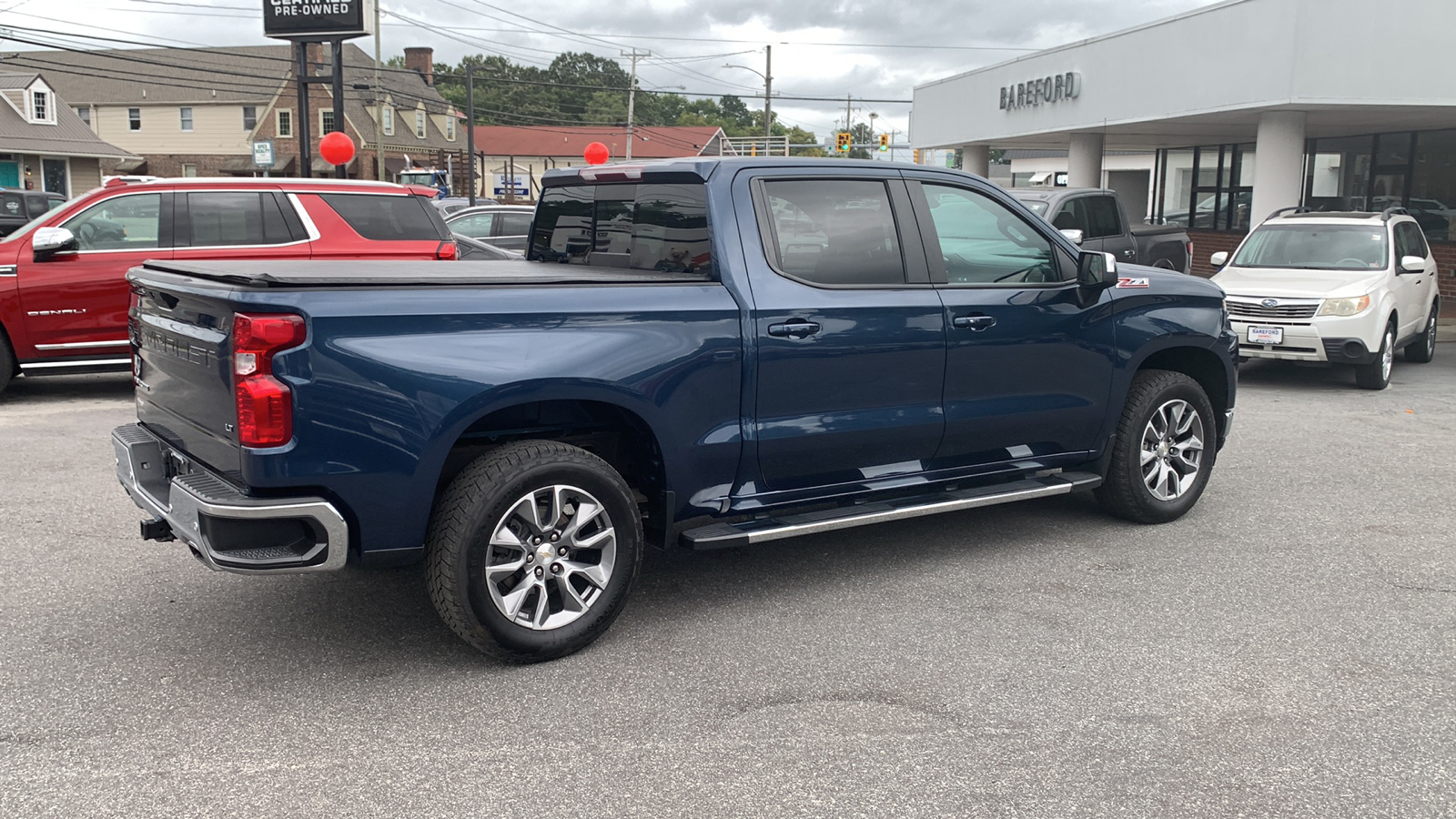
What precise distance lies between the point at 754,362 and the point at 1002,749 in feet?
5.97

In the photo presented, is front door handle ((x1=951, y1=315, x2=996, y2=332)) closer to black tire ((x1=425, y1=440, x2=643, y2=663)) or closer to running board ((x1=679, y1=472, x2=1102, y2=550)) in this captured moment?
running board ((x1=679, y1=472, x2=1102, y2=550))

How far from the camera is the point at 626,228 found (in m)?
5.45

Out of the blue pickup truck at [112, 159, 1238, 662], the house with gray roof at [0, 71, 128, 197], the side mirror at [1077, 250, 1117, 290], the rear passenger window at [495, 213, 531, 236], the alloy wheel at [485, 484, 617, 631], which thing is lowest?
the alloy wheel at [485, 484, 617, 631]

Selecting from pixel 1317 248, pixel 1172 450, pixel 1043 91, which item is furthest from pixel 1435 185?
pixel 1172 450

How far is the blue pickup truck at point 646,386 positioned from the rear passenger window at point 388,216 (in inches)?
195

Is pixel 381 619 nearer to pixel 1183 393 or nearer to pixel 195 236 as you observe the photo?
pixel 1183 393

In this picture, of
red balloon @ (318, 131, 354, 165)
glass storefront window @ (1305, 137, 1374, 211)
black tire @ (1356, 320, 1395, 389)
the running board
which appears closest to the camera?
the running board

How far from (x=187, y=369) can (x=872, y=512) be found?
277cm

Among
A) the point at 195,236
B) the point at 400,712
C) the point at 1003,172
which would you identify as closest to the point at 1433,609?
the point at 400,712

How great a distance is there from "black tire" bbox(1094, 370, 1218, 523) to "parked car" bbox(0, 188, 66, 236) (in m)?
21.1

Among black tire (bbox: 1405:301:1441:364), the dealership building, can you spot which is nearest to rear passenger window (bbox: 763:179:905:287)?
black tire (bbox: 1405:301:1441:364)

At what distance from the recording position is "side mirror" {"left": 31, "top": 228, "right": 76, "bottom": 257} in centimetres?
963

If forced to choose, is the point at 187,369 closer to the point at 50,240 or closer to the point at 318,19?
the point at 50,240

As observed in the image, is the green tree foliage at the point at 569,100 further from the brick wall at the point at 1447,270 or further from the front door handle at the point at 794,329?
the front door handle at the point at 794,329
